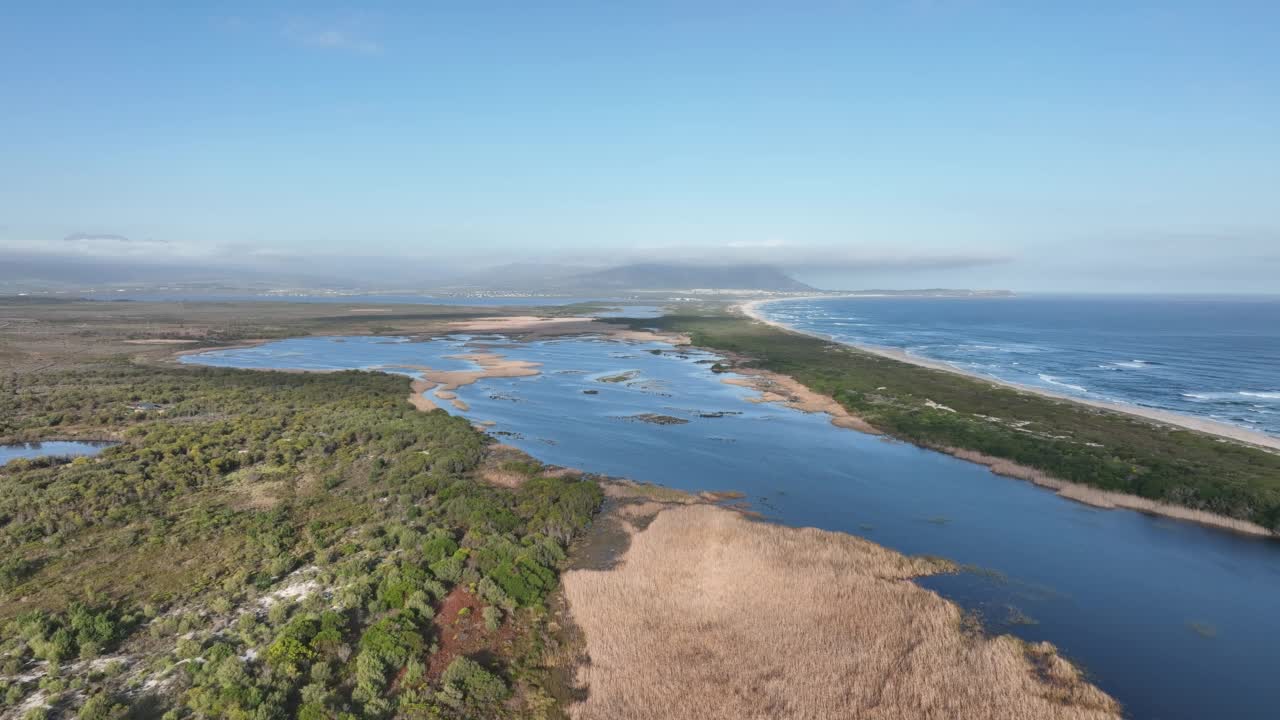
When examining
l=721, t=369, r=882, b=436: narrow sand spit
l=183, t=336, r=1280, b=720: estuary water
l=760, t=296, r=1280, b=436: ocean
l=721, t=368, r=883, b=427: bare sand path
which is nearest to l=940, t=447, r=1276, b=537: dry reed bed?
l=183, t=336, r=1280, b=720: estuary water

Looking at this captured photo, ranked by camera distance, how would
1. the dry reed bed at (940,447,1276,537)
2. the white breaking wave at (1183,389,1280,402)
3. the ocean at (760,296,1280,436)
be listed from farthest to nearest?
the white breaking wave at (1183,389,1280,402)
the ocean at (760,296,1280,436)
the dry reed bed at (940,447,1276,537)

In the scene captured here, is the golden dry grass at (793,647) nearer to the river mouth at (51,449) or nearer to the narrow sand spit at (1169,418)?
the river mouth at (51,449)

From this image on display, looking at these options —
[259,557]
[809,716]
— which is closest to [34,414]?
[259,557]

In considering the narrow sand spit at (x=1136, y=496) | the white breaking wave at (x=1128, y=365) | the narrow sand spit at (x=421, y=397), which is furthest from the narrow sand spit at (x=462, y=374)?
the white breaking wave at (x=1128, y=365)

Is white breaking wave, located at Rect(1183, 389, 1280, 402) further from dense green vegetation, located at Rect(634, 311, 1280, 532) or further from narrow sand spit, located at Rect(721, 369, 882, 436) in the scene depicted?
narrow sand spit, located at Rect(721, 369, 882, 436)

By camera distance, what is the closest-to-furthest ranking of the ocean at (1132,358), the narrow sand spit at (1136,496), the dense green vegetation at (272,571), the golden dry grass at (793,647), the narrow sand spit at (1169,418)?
the golden dry grass at (793,647)
the dense green vegetation at (272,571)
the narrow sand spit at (1136,496)
the narrow sand spit at (1169,418)
the ocean at (1132,358)

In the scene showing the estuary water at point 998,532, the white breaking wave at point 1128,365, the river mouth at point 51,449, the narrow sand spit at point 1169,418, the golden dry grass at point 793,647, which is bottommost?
the estuary water at point 998,532
